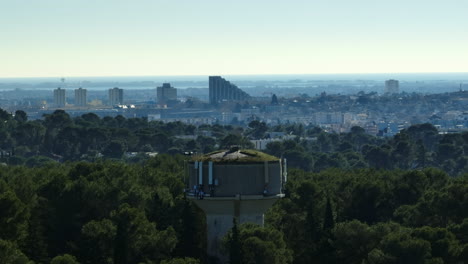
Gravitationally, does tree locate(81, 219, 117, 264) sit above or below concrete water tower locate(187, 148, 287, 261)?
below

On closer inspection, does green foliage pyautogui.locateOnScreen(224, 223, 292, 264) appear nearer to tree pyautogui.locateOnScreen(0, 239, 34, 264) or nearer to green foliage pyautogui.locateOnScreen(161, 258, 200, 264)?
green foliage pyautogui.locateOnScreen(161, 258, 200, 264)

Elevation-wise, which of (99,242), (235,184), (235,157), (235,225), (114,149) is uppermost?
(235,157)

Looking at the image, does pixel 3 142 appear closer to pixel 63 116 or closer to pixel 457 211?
pixel 63 116

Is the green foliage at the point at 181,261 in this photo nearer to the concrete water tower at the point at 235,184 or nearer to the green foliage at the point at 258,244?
the green foliage at the point at 258,244

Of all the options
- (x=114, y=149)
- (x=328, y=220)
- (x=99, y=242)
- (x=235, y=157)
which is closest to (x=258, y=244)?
(x=235, y=157)

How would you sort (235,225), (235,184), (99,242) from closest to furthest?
1. (235,225)
2. (235,184)
3. (99,242)

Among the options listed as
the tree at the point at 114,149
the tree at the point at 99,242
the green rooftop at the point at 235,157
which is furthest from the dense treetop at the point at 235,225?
the tree at the point at 114,149

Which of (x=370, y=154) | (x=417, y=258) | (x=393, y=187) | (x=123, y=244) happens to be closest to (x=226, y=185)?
(x=123, y=244)

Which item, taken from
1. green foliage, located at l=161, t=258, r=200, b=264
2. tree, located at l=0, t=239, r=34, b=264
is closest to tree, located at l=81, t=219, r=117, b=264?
green foliage, located at l=161, t=258, r=200, b=264

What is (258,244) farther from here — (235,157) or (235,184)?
(235,157)
